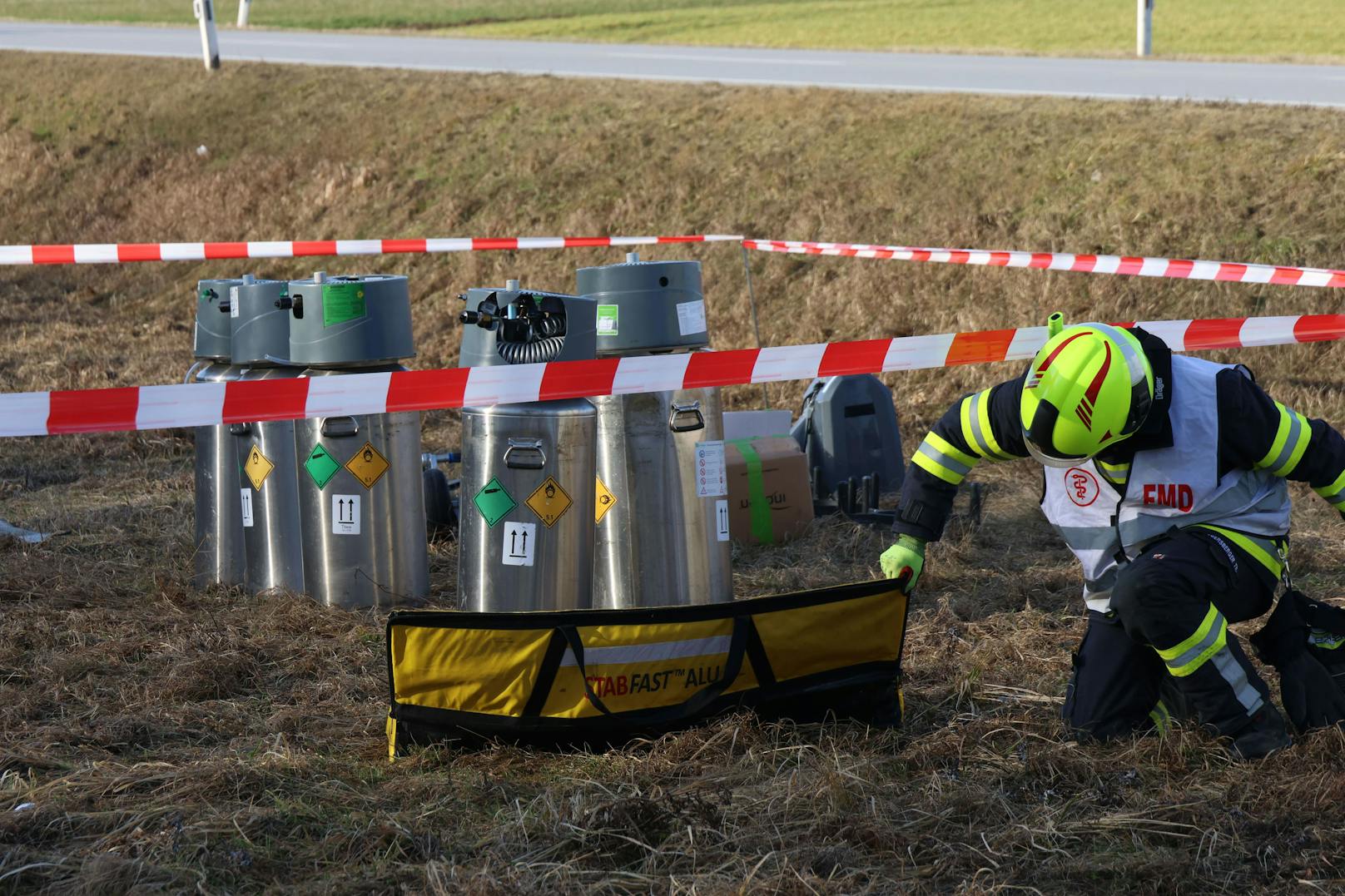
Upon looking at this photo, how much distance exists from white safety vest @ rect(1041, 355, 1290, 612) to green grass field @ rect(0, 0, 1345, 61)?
14.1 metres

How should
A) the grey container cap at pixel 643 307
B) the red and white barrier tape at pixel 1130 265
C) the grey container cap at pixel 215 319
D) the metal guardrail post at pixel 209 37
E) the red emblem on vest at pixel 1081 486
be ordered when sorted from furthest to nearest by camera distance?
the metal guardrail post at pixel 209 37
the red and white barrier tape at pixel 1130 265
the grey container cap at pixel 215 319
the grey container cap at pixel 643 307
the red emblem on vest at pixel 1081 486

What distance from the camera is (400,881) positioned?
3029 millimetres

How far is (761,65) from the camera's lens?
56.0ft

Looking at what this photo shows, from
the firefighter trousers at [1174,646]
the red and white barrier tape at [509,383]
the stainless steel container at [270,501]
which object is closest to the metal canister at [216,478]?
the stainless steel container at [270,501]

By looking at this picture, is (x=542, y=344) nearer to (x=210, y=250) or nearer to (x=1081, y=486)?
(x=1081, y=486)

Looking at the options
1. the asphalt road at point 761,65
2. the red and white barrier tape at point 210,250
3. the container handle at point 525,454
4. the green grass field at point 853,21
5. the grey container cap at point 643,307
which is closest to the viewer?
the container handle at point 525,454

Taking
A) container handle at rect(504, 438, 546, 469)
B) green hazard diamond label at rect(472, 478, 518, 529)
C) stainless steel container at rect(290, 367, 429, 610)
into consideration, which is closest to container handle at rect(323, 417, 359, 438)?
stainless steel container at rect(290, 367, 429, 610)

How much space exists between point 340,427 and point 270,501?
53 cm

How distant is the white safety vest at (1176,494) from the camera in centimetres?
372

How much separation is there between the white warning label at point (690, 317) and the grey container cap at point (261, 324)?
1597 mm

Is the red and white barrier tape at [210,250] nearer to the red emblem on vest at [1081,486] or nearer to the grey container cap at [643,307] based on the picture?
the grey container cap at [643,307]

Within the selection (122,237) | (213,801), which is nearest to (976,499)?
(213,801)

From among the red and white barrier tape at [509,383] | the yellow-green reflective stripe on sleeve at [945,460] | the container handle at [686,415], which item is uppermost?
the red and white barrier tape at [509,383]

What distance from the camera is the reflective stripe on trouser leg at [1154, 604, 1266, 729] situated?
3629 mm
